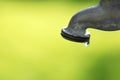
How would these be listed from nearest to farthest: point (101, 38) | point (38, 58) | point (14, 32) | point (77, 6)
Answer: point (38, 58) < point (101, 38) < point (14, 32) < point (77, 6)

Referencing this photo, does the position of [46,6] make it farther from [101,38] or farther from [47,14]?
[101,38]

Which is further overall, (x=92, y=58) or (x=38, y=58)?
(x=38, y=58)

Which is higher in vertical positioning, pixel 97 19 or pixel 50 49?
pixel 97 19

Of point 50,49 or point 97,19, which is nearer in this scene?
point 97,19

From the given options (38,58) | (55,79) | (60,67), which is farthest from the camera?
(38,58)

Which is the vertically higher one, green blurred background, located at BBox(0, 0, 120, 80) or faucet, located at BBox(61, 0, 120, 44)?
faucet, located at BBox(61, 0, 120, 44)

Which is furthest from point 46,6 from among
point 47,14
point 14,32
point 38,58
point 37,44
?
point 38,58
